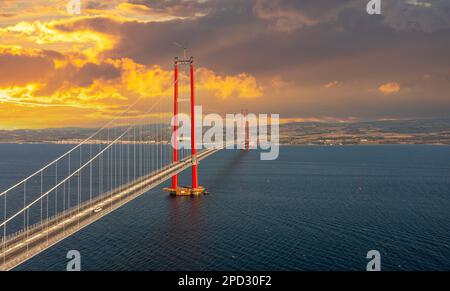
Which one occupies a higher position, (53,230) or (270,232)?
(53,230)

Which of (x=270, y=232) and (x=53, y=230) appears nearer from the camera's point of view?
(x=53, y=230)

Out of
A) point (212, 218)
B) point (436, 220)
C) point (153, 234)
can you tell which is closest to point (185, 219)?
point (212, 218)

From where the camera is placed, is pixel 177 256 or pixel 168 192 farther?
pixel 168 192

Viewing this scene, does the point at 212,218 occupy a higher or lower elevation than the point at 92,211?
lower

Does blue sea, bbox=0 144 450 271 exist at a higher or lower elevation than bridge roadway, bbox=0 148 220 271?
lower

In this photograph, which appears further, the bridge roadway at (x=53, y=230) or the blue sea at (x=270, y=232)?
the blue sea at (x=270, y=232)

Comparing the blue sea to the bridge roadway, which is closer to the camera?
the bridge roadway

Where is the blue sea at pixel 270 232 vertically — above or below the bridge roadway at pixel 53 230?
below
